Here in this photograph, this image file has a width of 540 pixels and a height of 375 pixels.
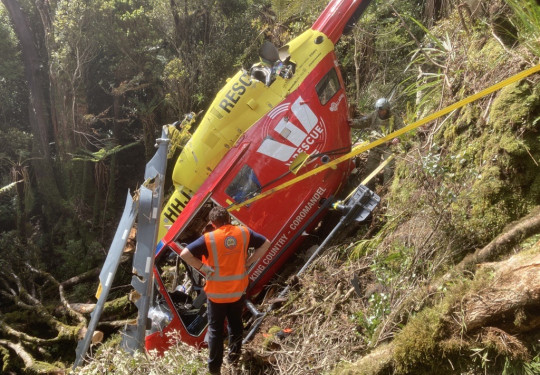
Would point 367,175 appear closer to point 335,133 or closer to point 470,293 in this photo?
point 335,133

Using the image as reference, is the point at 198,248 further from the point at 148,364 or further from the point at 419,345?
the point at 419,345

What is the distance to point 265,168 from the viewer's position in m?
5.45

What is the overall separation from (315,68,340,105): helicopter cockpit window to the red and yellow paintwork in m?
0.02

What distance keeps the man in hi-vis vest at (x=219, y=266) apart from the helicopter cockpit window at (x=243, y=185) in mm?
1587

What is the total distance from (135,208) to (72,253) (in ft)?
16.9

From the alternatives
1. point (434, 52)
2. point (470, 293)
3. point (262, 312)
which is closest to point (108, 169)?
point (262, 312)

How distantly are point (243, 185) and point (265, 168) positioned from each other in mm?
342

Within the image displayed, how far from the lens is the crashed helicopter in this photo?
17.1 ft

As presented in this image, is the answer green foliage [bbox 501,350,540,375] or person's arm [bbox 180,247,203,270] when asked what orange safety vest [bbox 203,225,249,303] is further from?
green foliage [bbox 501,350,540,375]

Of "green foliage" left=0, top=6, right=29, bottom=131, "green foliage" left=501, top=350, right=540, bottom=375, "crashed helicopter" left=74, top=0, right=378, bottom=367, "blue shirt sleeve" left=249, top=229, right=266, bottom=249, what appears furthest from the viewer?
"green foliage" left=0, top=6, right=29, bottom=131

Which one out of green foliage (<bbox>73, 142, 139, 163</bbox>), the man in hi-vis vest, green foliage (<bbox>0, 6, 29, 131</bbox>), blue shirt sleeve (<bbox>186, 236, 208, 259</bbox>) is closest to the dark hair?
the man in hi-vis vest

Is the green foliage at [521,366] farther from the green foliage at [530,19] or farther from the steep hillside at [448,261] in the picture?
the green foliage at [530,19]

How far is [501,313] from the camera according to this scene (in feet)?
8.15

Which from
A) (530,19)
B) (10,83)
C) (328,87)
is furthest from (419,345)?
(10,83)
